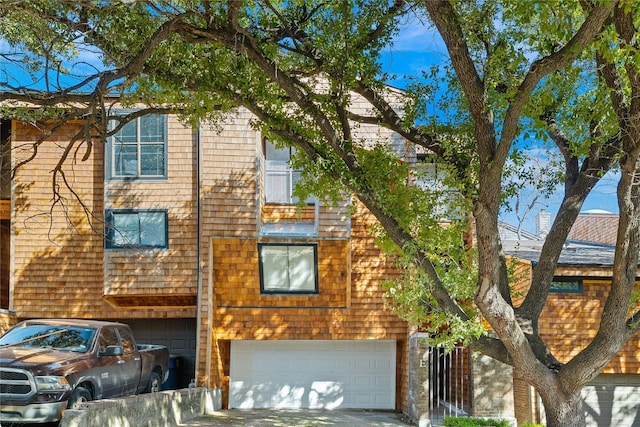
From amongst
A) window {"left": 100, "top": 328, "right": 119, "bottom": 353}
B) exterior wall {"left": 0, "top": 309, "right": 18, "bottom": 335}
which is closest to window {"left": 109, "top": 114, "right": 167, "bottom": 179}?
exterior wall {"left": 0, "top": 309, "right": 18, "bottom": 335}

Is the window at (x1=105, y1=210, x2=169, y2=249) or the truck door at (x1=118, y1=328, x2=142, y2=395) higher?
the window at (x1=105, y1=210, x2=169, y2=249)

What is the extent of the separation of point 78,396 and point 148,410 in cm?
149

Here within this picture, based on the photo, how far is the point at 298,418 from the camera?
607 inches

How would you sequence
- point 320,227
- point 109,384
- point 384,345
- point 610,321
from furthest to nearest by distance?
point 384,345 → point 320,227 → point 109,384 → point 610,321

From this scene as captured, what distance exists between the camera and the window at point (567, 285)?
15695 millimetres

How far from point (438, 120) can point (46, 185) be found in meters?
10.2

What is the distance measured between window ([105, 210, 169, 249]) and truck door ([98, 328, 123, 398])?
160 inches

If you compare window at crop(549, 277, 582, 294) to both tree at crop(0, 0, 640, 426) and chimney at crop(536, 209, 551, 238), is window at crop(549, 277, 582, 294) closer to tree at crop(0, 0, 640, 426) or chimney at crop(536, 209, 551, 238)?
tree at crop(0, 0, 640, 426)

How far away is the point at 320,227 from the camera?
1658 cm

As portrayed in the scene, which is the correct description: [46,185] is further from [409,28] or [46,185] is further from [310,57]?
[409,28]

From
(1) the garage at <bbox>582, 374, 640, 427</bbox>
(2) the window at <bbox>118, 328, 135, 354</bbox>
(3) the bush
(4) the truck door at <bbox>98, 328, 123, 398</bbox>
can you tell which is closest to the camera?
(4) the truck door at <bbox>98, 328, 123, 398</bbox>

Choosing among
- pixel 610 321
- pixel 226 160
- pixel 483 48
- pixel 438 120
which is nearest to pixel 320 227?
pixel 226 160

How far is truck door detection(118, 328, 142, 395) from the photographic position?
1298 centimetres

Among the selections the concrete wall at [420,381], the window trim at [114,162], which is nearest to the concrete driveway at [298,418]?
the concrete wall at [420,381]
